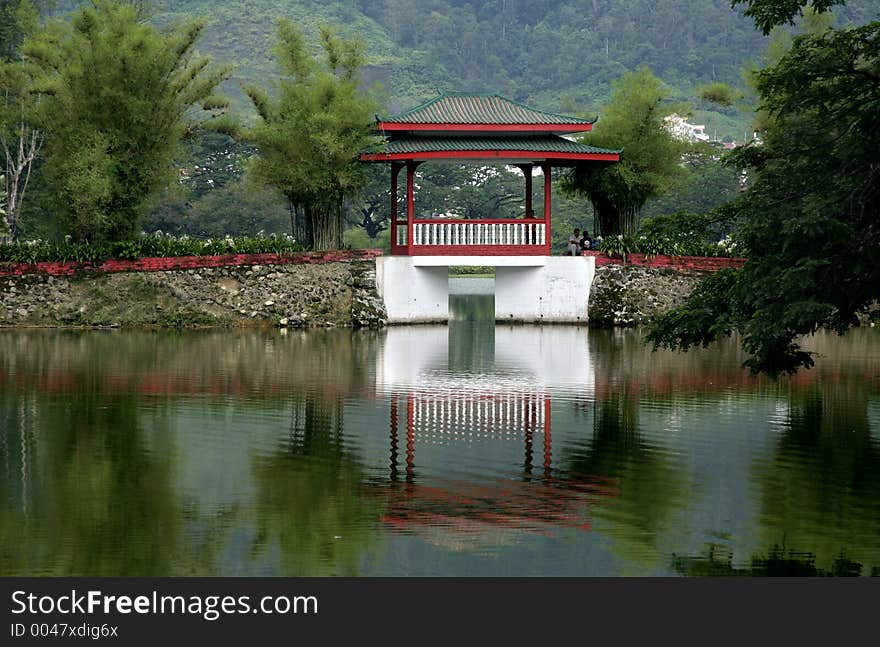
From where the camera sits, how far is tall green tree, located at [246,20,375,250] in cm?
3491

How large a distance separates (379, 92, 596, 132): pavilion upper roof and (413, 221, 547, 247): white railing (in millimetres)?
2412

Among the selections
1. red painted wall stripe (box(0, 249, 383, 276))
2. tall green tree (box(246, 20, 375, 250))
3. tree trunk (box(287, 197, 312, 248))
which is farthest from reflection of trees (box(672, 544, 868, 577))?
tree trunk (box(287, 197, 312, 248))

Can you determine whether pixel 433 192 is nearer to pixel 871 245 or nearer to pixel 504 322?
pixel 504 322

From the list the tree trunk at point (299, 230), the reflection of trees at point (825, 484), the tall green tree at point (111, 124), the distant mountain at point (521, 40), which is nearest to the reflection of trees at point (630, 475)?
the reflection of trees at point (825, 484)

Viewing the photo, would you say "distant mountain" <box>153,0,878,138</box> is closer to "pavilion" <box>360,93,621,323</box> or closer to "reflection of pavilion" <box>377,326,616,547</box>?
"pavilion" <box>360,93,621,323</box>

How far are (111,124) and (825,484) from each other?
83.4 feet

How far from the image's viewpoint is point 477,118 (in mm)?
33562

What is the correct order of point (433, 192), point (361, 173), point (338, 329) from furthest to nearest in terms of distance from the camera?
point (433, 192), point (361, 173), point (338, 329)

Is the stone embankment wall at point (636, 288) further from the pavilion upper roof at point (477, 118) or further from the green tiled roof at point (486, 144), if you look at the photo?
the pavilion upper roof at point (477, 118)

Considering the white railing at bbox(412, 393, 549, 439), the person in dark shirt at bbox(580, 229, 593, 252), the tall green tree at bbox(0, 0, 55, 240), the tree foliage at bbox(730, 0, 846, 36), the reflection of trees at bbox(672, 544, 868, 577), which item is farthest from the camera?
the tall green tree at bbox(0, 0, 55, 240)

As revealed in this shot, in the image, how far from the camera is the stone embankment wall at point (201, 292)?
33000mm

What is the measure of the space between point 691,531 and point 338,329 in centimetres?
2251

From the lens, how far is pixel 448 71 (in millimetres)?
122812

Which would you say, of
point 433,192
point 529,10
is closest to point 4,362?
point 433,192
